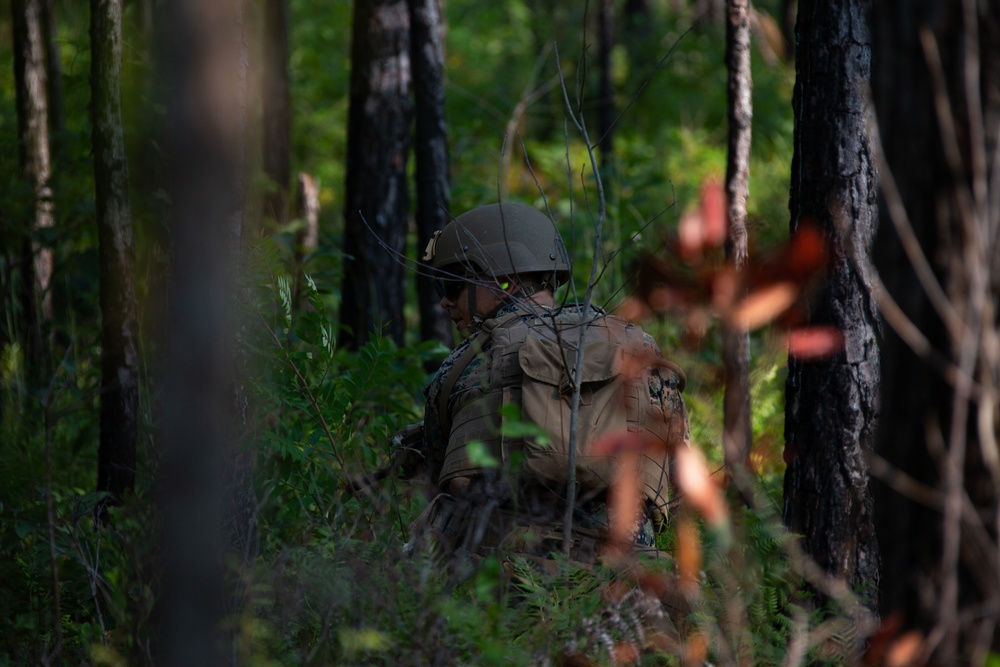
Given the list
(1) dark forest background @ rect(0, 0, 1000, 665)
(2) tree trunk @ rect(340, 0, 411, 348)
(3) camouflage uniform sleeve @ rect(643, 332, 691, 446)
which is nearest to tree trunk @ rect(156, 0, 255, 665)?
(1) dark forest background @ rect(0, 0, 1000, 665)

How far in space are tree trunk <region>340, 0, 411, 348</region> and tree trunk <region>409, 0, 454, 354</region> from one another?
307 millimetres

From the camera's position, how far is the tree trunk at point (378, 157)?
8461 millimetres

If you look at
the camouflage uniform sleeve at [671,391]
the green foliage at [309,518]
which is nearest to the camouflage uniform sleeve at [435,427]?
the green foliage at [309,518]

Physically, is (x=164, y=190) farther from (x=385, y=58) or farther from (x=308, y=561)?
(x=385, y=58)

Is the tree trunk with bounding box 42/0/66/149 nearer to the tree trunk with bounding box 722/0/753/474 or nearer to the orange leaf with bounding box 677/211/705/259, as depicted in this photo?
the tree trunk with bounding box 722/0/753/474

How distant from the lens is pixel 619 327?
12.1ft

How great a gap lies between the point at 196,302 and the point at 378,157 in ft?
21.8

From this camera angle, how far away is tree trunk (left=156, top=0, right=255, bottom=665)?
79.1 inches

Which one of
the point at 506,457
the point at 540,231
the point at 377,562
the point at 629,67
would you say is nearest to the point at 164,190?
the point at 540,231

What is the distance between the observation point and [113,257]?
5.07 m

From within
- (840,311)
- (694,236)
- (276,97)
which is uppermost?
(276,97)

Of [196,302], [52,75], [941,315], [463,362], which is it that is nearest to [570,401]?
[463,362]

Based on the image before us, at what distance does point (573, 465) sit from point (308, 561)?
0.85 meters

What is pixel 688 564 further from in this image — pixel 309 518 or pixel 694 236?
pixel 309 518
